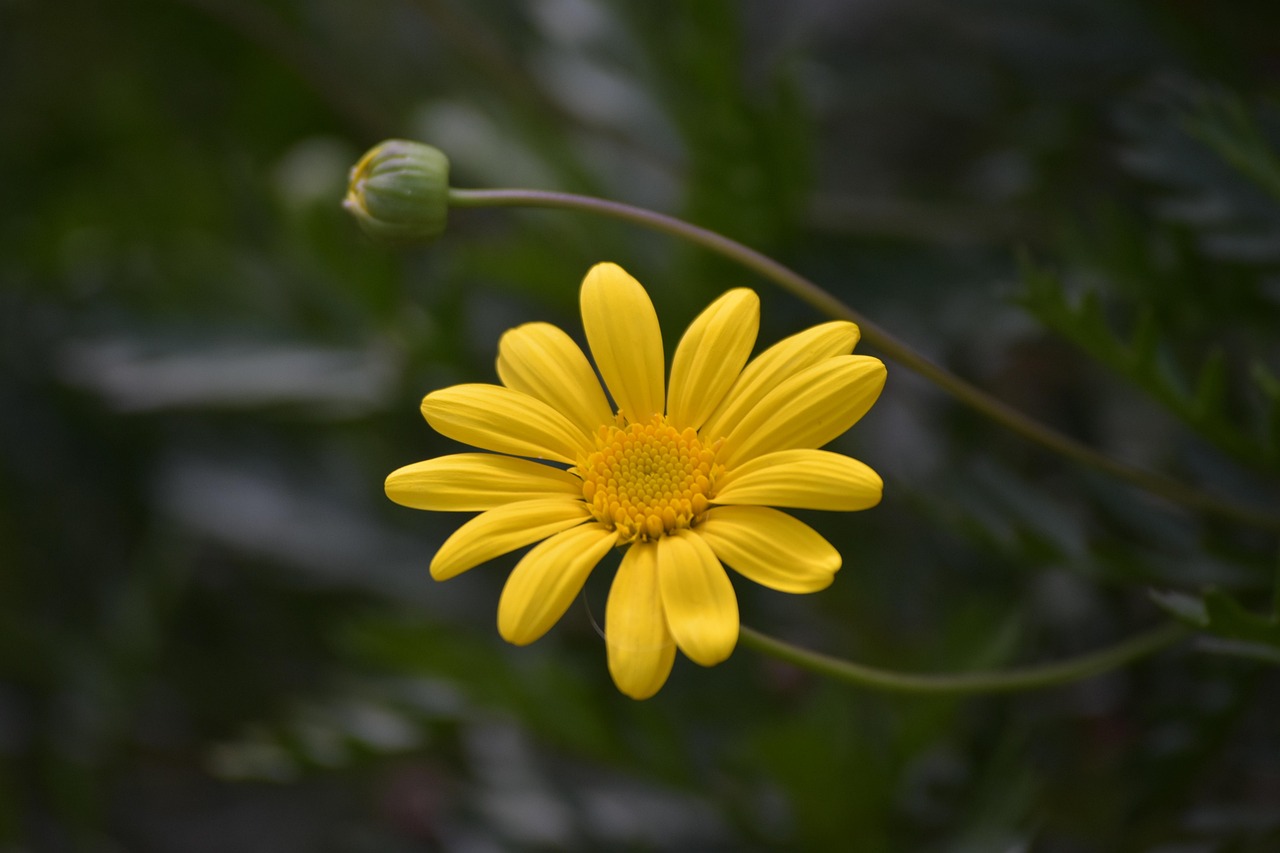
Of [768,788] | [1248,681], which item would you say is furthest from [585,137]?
[1248,681]

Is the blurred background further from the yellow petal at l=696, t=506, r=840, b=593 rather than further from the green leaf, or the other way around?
the yellow petal at l=696, t=506, r=840, b=593

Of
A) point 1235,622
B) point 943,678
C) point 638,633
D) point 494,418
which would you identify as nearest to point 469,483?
point 494,418

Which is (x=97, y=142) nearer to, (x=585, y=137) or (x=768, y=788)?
(x=585, y=137)

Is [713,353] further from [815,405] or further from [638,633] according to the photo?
[638,633]

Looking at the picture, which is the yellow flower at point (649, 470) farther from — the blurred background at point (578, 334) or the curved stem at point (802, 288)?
the blurred background at point (578, 334)

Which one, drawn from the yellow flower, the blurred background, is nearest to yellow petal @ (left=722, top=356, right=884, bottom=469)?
the yellow flower

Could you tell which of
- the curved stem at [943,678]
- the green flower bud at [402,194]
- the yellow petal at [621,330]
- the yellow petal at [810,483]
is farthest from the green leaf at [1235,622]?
the green flower bud at [402,194]

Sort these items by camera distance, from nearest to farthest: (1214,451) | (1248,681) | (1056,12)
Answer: (1248,681), (1214,451), (1056,12)
